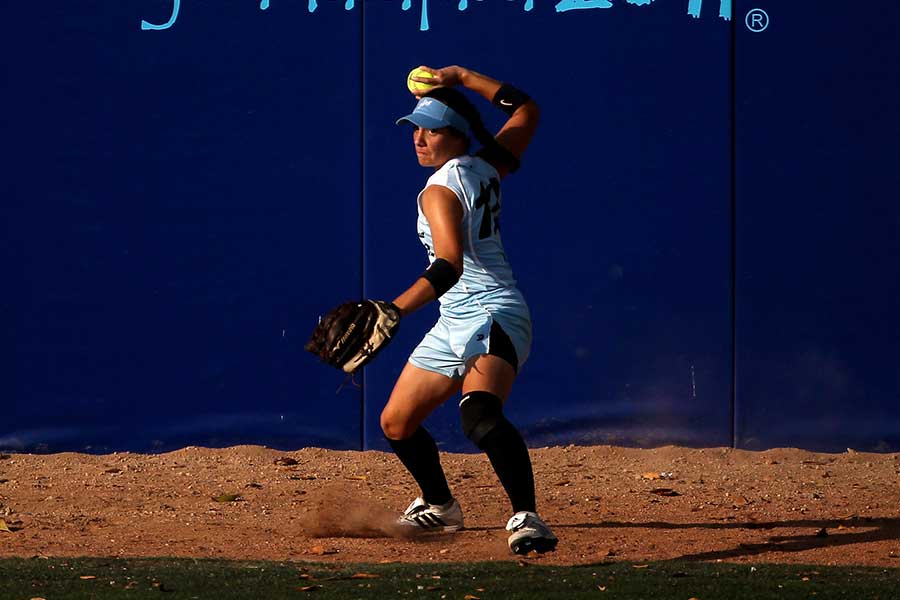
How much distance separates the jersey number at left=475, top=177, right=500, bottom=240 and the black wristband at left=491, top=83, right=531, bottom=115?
57 cm

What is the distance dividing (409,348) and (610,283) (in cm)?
112

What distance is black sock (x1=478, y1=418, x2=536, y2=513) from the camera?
5.71m

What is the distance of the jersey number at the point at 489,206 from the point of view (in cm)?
584

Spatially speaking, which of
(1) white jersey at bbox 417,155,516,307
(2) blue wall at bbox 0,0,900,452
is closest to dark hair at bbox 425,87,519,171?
(1) white jersey at bbox 417,155,516,307

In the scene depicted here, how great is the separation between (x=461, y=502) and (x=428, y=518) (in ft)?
2.98

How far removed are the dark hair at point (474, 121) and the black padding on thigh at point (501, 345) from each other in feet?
2.37

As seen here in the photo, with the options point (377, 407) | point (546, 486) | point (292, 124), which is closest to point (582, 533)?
point (546, 486)

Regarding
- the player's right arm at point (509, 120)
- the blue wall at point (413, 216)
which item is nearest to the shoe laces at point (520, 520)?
the player's right arm at point (509, 120)

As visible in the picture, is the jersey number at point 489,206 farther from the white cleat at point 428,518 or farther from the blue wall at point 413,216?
the blue wall at point 413,216

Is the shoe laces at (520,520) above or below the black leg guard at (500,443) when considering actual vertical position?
below

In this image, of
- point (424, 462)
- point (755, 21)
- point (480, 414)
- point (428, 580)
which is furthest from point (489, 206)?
point (755, 21)

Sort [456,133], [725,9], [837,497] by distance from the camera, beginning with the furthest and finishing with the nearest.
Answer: [725,9], [837,497], [456,133]

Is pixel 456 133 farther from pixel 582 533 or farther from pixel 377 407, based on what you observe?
pixel 377 407

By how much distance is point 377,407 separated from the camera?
8328mm
